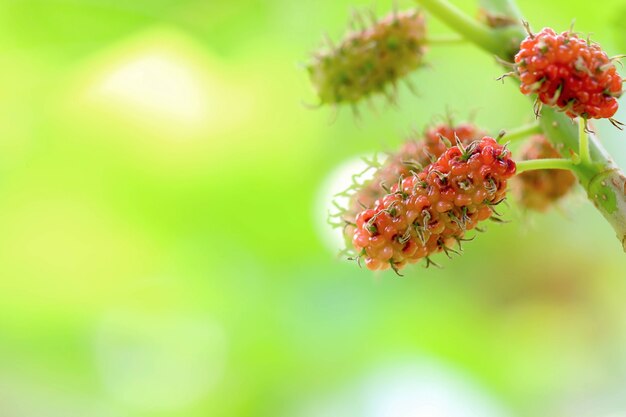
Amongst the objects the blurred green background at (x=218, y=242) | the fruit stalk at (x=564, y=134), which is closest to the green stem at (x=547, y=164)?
the fruit stalk at (x=564, y=134)

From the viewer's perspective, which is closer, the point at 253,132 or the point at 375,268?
the point at 375,268

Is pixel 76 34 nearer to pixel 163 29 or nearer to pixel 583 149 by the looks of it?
pixel 163 29

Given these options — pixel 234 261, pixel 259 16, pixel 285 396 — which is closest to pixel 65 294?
pixel 234 261

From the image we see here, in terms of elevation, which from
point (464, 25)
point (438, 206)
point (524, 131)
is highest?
point (464, 25)

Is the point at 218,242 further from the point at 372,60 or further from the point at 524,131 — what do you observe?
the point at 524,131

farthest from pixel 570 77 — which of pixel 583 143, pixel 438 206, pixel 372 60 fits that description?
pixel 372 60
